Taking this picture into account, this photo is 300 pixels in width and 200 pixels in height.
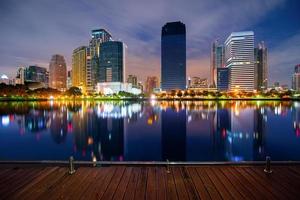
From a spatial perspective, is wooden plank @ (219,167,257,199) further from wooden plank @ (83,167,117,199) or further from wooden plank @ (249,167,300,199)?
wooden plank @ (83,167,117,199)

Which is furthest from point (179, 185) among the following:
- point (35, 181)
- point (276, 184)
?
point (35, 181)

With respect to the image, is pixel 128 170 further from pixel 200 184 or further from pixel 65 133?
pixel 65 133

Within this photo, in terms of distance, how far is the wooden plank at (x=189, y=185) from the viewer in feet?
20.8

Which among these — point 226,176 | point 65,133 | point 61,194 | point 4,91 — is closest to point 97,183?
point 61,194

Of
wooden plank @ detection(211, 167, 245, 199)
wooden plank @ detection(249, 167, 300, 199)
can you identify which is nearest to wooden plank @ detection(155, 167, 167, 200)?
wooden plank @ detection(211, 167, 245, 199)

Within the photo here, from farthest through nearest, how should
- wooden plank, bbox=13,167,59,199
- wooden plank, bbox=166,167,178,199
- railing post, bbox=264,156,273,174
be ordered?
railing post, bbox=264,156,273,174 → wooden plank, bbox=13,167,59,199 → wooden plank, bbox=166,167,178,199

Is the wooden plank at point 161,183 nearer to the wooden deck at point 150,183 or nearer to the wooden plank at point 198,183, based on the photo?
the wooden deck at point 150,183

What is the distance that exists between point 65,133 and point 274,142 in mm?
27076

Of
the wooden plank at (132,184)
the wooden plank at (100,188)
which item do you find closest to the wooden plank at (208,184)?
the wooden plank at (132,184)

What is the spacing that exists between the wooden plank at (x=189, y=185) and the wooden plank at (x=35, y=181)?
5.68 metres

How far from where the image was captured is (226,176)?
772cm

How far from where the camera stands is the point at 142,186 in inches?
273

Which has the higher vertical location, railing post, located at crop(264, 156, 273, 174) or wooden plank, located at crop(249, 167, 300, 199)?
railing post, located at crop(264, 156, 273, 174)

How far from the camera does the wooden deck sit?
6406mm
